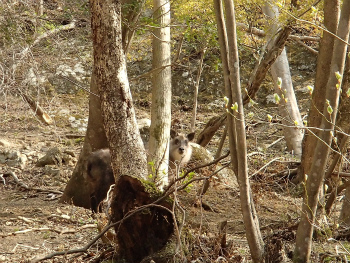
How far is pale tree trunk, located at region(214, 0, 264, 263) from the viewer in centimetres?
439

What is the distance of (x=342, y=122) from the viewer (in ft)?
23.7

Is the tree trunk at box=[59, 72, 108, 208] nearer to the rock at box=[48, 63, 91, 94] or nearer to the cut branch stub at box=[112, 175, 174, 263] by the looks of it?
the cut branch stub at box=[112, 175, 174, 263]

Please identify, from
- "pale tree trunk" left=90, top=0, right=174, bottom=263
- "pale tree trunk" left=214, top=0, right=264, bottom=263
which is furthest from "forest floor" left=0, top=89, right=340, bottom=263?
"pale tree trunk" left=90, top=0, right=174, bottom=263

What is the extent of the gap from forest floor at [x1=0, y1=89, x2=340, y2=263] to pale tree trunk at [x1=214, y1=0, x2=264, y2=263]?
491mm

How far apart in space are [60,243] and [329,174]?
360 cm

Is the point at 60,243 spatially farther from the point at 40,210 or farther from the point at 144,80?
Answer: the point at 144,80

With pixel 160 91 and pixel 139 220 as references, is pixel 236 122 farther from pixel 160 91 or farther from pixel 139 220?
pixel 160 91

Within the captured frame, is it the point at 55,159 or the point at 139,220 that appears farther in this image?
the point at 55,159

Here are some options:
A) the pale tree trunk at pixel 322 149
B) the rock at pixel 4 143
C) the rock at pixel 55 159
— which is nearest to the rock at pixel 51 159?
the rock at pixel 55 159

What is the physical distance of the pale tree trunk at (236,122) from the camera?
439 cm

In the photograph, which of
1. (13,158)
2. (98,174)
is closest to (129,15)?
(98,174)

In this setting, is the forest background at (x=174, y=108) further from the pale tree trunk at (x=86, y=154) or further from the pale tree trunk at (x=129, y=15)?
the pale tree trunk at (x=86, y=154)

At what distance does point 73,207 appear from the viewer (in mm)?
9359

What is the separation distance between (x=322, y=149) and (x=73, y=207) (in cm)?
618
